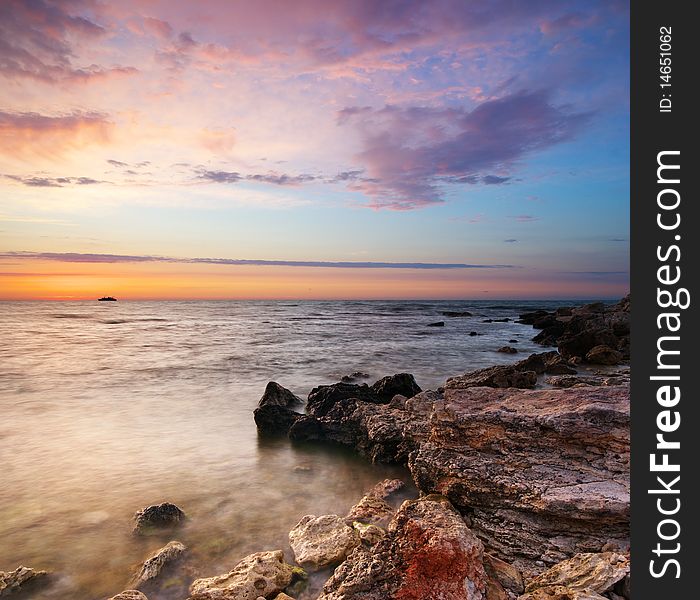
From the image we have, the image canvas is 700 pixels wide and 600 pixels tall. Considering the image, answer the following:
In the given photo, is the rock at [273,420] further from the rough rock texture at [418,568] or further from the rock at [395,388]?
the rough rock texture at [418,568]

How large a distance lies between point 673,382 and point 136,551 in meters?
6.62

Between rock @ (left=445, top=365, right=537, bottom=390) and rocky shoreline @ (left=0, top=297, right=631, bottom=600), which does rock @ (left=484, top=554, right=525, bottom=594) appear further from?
rock @ (left=445, top=365, right=537, bottom=390)

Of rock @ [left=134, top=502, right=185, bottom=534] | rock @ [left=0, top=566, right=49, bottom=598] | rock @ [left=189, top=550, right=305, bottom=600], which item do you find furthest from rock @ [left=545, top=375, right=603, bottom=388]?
rock @ [left=0, top=566, right=49, bottom=598]

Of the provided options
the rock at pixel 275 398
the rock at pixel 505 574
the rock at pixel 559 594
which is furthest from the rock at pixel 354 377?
the rock at pixel 559 594

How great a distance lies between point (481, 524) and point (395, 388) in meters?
6.94

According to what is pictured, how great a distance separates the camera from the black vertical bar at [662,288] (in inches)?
121

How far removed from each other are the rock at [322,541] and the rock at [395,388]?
6121 mm

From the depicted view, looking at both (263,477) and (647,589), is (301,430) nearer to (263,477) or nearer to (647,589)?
(263,477)

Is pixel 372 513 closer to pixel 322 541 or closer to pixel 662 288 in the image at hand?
pixel 322 541

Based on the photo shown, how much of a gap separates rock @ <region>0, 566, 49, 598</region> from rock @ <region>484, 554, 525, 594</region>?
527 centimetres

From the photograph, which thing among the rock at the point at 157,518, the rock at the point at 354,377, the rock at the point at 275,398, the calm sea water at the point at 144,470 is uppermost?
the rock at the point at 275,398

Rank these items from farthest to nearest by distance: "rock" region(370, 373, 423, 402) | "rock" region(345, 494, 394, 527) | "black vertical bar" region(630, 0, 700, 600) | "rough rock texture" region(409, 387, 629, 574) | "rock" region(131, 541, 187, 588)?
"rock" region(370, 373, 423, 402) → "rock" region(345, 494, 394, 527) → "rock" region(131, 541, 187, 588) → "rough rock texture" region(409, 387, 629, 574) → "black vertical bar" region(630, 0, 700, 600)

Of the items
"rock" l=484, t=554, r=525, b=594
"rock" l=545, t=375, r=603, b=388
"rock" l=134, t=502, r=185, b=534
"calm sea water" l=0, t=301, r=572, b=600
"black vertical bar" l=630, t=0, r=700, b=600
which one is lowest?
"calm sea water" l=0, t=301, r=572, b=600

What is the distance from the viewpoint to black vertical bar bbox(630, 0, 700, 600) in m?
3.08
